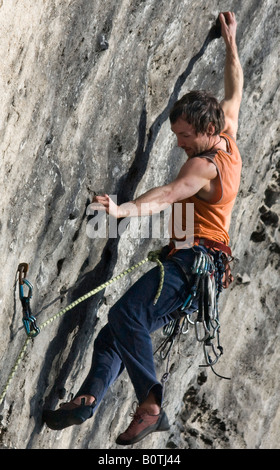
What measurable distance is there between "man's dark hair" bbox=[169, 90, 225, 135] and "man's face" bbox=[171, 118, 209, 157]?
0.9 inches

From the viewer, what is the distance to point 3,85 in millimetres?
4375

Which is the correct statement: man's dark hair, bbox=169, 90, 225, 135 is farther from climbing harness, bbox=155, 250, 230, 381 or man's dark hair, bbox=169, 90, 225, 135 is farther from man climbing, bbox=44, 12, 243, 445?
A: climbing harness, bbox=155, 250, 230, 381

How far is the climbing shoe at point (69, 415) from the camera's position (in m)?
4.80

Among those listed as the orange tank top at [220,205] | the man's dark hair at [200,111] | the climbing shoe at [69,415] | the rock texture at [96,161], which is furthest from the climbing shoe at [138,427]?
the man's dark hair at [200,111]

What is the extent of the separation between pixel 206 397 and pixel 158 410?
8.47ft

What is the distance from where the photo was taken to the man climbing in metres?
4.65

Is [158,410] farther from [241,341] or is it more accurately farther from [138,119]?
[241,341]

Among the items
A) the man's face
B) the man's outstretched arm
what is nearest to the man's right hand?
the man's outstretched arm

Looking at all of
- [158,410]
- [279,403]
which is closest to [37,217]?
[158,410]

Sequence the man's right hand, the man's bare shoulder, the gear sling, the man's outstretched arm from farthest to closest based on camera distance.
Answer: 1. the man's right hand
2. the man's outstretched arm
3. the gear sling
4. the man's bare shoulder

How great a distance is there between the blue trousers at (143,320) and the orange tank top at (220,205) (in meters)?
0.13

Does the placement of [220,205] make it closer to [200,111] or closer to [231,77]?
[200,111]

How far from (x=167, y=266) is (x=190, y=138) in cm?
76

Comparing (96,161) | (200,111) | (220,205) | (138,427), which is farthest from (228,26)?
(138,427)
